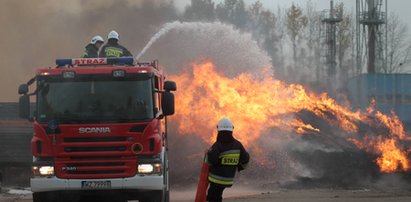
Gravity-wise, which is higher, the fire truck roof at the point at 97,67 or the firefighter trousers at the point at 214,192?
the fire truck roof at the point at 97,67

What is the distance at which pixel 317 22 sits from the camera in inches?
2421

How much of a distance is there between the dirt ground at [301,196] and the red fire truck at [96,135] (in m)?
5.62

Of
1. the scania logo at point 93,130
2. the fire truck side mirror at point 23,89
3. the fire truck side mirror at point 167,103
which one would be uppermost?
the fire truck side mirror at point 23,89

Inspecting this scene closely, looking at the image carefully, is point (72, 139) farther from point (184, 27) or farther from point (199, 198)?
point (184, 27)

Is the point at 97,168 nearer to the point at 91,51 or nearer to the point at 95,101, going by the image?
the point at 95,101

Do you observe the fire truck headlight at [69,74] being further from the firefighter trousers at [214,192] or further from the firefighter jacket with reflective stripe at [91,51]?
the firefighter trousers at [214,192]

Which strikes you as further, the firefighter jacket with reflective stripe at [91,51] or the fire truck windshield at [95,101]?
the firefighter jacket with reflective stripe at [91,51]

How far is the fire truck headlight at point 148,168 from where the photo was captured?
10062mm

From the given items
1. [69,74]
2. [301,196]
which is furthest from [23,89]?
[301,196]

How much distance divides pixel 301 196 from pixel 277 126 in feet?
15.3

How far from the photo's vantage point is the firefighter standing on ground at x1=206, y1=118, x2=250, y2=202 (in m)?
8.16

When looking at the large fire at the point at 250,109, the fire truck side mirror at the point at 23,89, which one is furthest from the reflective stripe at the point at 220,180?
the large fire at the point at 250,109

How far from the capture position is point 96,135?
9.94 m


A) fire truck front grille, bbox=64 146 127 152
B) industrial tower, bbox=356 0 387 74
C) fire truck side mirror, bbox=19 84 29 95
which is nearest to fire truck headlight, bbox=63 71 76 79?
fire truck side mirror, bbox=19 84 29 95
